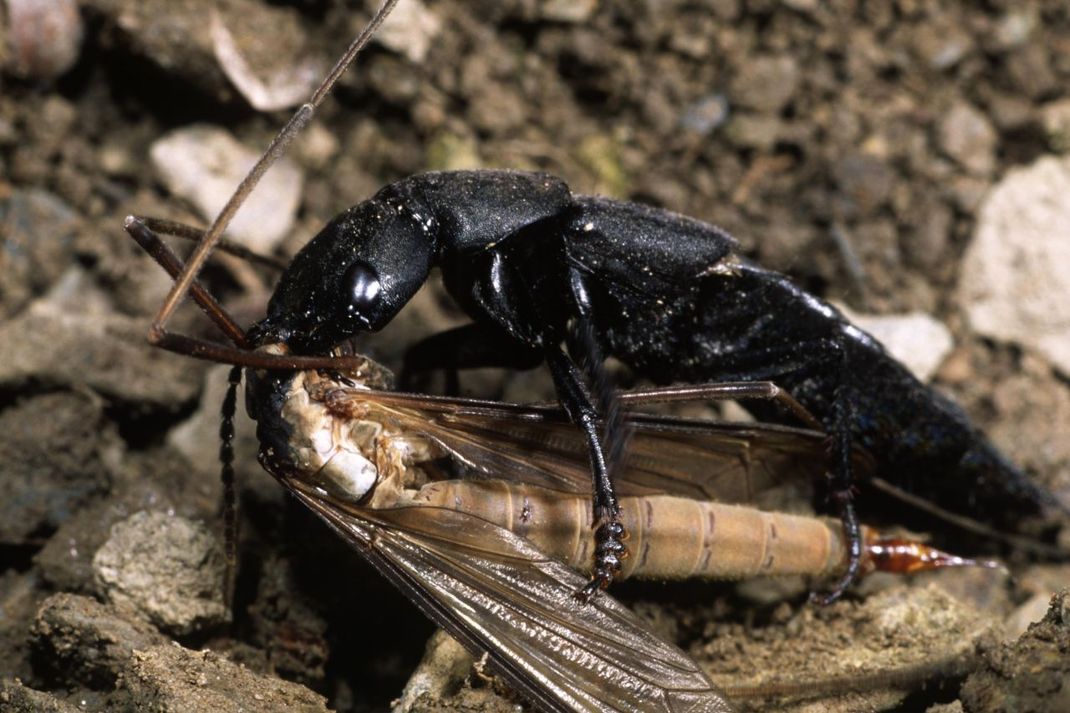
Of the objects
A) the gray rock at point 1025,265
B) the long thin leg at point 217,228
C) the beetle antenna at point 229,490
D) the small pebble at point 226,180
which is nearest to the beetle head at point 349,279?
the beetle antenna at point 229,490

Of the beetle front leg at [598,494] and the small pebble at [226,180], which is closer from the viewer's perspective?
the beetle front leg at [598,494]

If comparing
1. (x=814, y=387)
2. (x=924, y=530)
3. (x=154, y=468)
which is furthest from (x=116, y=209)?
(x=924, y=530)

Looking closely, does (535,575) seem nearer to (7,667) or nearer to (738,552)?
(738,552)

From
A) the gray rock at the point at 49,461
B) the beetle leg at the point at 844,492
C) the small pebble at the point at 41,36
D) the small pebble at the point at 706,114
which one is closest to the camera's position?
the beetle leg at the point at 844,492

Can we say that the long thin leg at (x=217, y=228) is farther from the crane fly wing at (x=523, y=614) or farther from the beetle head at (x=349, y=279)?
the crane fly wing at (x=523, y=614)

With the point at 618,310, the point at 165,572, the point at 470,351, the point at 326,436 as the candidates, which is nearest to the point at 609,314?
the point at 618,310

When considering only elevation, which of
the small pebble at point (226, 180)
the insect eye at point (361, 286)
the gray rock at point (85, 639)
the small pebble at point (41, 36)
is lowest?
the gray rock at point (85, 639)

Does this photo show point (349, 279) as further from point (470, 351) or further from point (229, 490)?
point (229, 490)
